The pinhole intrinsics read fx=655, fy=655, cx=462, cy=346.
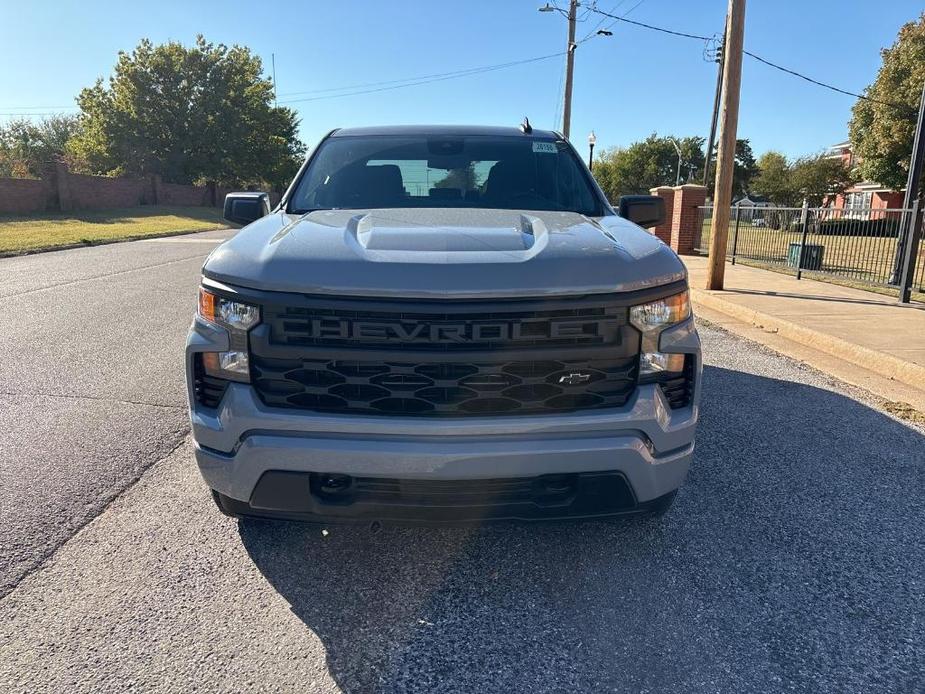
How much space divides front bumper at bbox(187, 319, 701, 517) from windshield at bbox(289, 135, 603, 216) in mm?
1485

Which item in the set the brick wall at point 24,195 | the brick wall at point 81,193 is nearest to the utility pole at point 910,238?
the brick wall at point 81,193

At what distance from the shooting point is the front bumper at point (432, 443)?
2.24m

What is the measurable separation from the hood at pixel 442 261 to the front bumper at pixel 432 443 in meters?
0.29

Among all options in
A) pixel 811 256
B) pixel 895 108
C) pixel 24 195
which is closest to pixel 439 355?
pixel 811 256

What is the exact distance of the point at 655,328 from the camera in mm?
2398

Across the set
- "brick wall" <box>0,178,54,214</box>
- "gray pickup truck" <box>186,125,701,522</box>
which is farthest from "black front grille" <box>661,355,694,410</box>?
"brick wall" <box>0,178,54,214</box>

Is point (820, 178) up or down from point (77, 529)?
up

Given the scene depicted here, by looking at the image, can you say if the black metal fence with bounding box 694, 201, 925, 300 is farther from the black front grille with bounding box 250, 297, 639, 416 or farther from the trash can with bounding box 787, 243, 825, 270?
the black front grille with bounding box 250, 297, 639, 416

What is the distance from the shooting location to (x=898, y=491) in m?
3.48

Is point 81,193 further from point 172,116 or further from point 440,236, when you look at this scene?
point 440,236

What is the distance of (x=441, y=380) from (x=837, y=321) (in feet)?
23.2

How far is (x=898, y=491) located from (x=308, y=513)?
3085 mm

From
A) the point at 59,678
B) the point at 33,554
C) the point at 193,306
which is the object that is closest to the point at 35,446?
the point at 33,554

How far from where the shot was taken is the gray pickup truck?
2.25m
